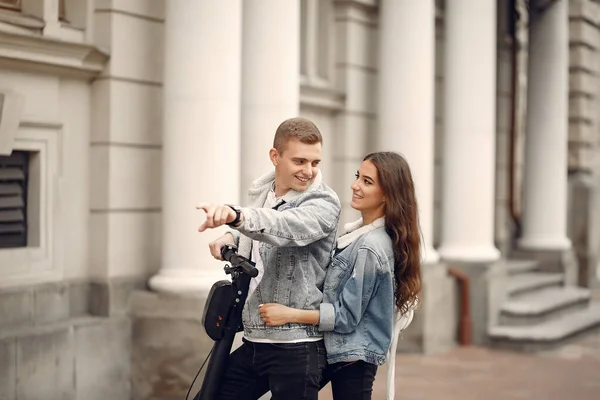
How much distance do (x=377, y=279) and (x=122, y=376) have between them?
3.95 metres

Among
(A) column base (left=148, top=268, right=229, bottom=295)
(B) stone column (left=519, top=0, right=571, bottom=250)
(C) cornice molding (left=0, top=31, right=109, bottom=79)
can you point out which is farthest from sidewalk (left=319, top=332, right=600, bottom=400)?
(C) cornice molding (left=0, top=31, right=109, bottom=79)

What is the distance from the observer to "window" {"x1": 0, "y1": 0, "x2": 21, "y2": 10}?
690 cm

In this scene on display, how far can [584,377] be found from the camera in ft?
31.8

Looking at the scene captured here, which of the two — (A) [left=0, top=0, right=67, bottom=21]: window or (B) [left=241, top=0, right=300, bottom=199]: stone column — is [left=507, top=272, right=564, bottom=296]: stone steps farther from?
(A) [left=0, top=0, right=67, bottom=21]: window

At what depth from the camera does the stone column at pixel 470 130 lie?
11.5m

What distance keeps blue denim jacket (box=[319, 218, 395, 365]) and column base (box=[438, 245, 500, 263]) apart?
7.55 metres

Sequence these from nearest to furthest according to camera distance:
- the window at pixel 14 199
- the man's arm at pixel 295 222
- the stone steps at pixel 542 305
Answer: the man's arm at pixel 295 222, the window at pixel 14 199, the stone steps at pixel 542 305

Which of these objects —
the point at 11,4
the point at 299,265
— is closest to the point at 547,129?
the point at 11,4

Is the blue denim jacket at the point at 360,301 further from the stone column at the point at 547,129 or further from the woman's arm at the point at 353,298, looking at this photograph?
the stone column at the point at 547,129

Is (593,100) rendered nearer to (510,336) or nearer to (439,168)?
(439,168)

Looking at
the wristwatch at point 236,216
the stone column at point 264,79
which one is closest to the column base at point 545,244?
the stone column at point 264,79

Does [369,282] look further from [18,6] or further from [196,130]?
[18,6]

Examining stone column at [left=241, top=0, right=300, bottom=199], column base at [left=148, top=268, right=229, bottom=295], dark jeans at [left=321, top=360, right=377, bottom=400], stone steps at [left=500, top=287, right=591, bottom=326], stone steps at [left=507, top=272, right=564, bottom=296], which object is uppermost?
stone column at [left=241, top=0, right=300, bottom=199]

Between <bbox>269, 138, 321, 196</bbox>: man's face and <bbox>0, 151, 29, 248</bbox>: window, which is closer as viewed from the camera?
<bbox>269, 138, 321, 196</bbox>: man's face
